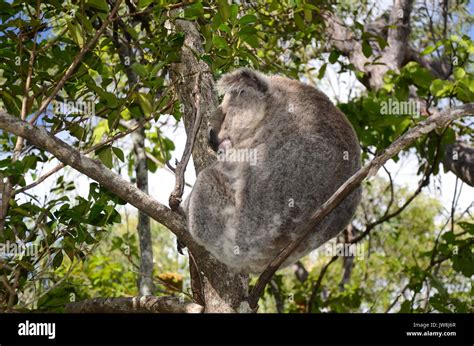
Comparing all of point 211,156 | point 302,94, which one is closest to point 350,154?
point 302,94

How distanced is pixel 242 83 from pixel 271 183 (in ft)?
3.14

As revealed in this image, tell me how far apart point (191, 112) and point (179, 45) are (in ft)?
1.69

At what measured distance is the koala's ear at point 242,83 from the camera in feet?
15.7

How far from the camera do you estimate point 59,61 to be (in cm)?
466

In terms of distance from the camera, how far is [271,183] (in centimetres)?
436

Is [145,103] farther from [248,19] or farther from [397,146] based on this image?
[397,146]

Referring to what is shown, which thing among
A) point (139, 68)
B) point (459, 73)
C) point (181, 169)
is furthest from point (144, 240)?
point (459, 73)

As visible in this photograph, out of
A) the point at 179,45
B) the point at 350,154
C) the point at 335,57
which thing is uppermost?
the point at 335,57

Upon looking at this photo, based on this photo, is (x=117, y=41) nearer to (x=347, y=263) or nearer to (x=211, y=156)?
(x=211, y=156)

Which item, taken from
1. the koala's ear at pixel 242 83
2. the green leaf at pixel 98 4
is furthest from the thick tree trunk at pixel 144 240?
the green leaf at pixel 98 4

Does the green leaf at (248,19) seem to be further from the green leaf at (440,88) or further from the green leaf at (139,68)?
the green leaf at (440,88)

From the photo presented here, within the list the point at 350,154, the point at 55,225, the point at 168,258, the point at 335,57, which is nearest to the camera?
the point at 55,225
